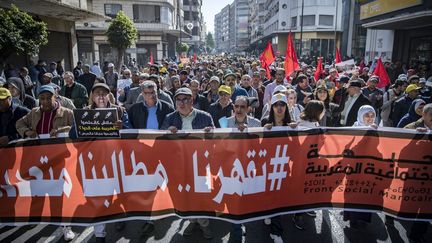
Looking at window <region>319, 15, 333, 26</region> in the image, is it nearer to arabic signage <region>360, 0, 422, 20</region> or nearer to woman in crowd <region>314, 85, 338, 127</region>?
arabic signage <region>360, 0, 422, 20</region>

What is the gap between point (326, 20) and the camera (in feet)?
189

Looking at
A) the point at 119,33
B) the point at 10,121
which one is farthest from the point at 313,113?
the point at 119,33

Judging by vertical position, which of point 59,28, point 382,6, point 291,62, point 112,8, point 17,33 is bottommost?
point 291,62

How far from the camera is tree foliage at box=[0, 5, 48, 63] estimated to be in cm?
973

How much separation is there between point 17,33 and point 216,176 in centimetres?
880

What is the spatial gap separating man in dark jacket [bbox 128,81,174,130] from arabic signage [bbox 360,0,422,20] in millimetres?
16912

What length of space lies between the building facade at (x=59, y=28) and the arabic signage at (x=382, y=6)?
16.4 metres

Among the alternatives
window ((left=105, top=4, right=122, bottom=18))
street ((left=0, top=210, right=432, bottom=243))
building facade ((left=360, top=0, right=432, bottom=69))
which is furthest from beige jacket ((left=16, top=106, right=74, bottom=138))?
window ((left=105, top=4, right=122, bottom=18))

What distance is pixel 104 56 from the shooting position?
134 feet

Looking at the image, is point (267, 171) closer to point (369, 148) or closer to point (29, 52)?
point (369, 148)

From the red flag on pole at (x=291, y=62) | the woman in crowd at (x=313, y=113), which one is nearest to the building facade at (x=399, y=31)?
the red flag on pole at (x=291, y=62)

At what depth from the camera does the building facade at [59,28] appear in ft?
50.5

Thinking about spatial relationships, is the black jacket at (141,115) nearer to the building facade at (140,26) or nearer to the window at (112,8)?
the building facade at (140,26)

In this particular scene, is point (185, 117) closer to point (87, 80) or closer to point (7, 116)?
point (7, 116)
